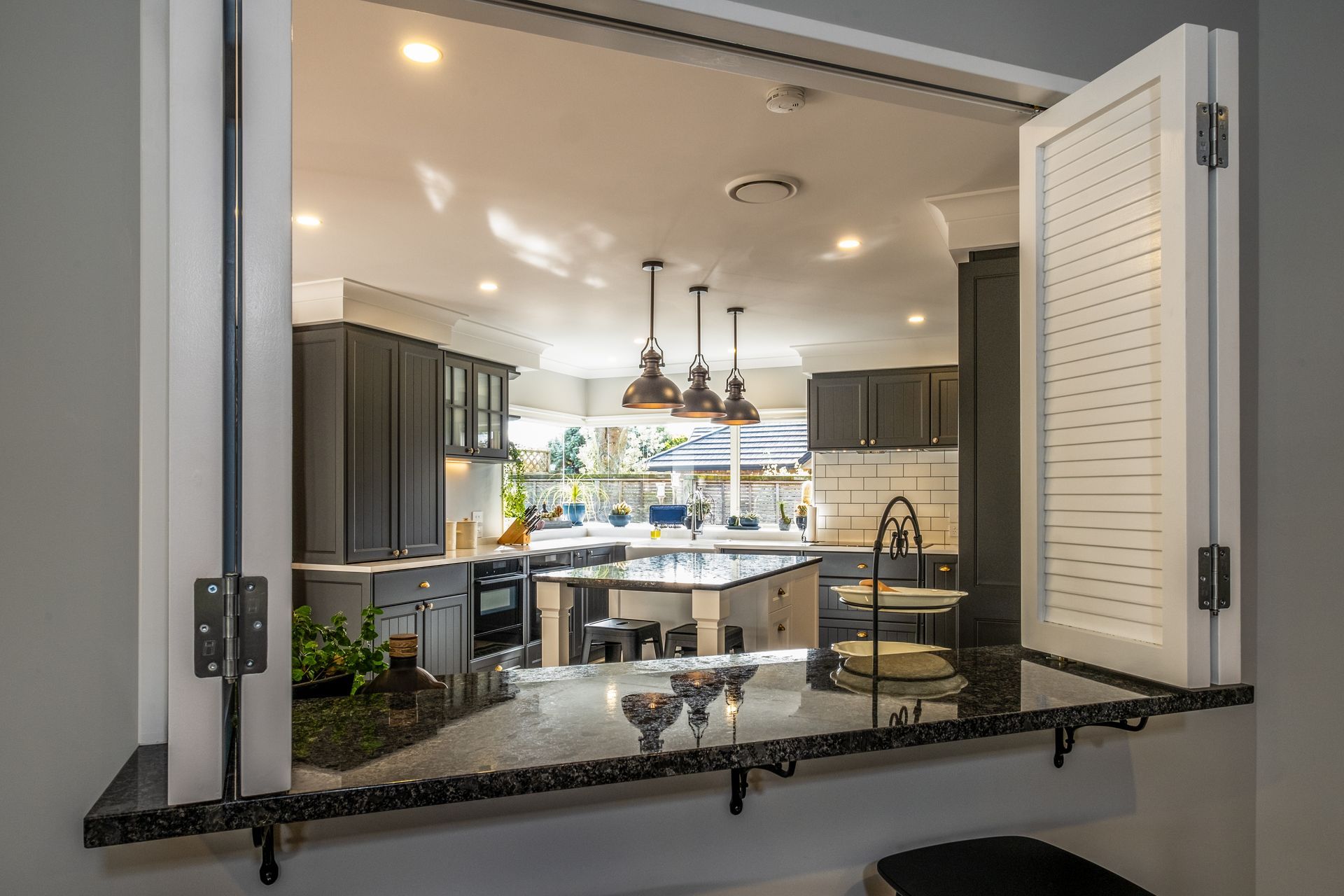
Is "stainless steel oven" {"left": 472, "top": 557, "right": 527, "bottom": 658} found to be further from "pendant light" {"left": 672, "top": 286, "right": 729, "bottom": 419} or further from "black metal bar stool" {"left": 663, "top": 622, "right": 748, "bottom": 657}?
"pendant light" {"left": 672, "top": 286, "right": 729, "bottom": 419}

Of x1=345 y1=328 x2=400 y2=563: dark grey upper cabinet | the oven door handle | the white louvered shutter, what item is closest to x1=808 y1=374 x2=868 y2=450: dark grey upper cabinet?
the oven door handle

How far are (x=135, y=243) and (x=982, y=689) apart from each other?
1.51 m

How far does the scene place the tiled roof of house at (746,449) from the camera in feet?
24.6

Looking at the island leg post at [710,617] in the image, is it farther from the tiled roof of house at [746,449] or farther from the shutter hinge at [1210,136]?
the tiled roof of house at [746,449]

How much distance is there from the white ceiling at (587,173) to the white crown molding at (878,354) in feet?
4.07

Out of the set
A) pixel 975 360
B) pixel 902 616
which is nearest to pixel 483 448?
pixel 902 616

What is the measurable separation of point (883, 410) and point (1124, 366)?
508cm

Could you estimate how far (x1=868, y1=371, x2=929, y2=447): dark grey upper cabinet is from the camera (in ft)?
20.9

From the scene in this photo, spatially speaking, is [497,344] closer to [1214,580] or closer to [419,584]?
[419,584]

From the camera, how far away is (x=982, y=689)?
1.44 metres

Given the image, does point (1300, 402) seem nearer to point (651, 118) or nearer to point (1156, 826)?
point (1156, 826)

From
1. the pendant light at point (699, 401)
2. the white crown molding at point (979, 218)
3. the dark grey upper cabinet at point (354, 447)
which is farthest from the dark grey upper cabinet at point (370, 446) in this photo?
the white crown molding at point (979, 218)

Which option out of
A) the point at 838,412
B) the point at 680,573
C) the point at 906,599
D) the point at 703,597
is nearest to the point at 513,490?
the point at 838,412

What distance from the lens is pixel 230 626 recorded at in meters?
0.96
